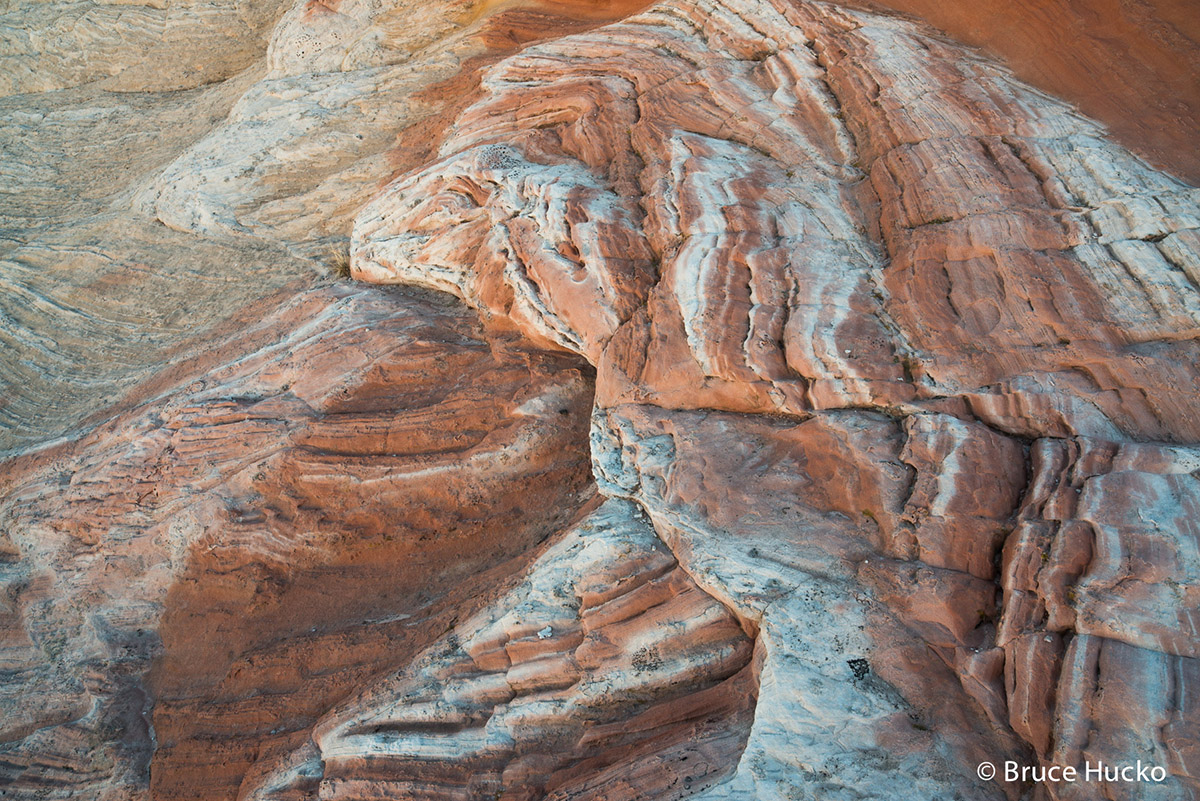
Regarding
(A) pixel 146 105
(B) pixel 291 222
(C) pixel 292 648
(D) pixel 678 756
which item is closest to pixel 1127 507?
(D) pixel 678 756

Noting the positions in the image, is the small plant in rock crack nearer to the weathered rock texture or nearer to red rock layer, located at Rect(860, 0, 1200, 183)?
the weathered rock texture

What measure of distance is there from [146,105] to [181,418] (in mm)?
9309

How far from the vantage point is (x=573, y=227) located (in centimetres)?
700

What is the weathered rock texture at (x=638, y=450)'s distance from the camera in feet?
13.4

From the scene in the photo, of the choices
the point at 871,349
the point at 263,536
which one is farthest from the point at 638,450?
the point at 263,536

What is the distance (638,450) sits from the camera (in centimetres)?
575

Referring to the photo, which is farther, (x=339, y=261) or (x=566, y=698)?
(x=339, y=261)

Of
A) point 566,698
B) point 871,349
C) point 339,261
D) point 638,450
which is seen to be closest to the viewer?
point 566,698

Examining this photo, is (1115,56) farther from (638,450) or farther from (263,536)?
(263,536)

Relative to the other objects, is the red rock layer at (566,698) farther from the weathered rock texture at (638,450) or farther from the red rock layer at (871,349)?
the red rock layer at (871,349)

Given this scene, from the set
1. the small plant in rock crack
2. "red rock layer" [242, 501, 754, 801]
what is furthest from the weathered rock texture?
the small plant in rock crack

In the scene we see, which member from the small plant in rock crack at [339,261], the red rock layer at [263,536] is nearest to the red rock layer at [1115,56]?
the red rock layer at [263,536]

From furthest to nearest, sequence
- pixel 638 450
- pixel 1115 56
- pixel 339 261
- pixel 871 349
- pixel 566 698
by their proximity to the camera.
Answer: pixel 339 261
pixel 1115 56
pixel 638 450
pixel 871 349
pixel 566 698

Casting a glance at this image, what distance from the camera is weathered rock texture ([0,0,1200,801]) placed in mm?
4090
